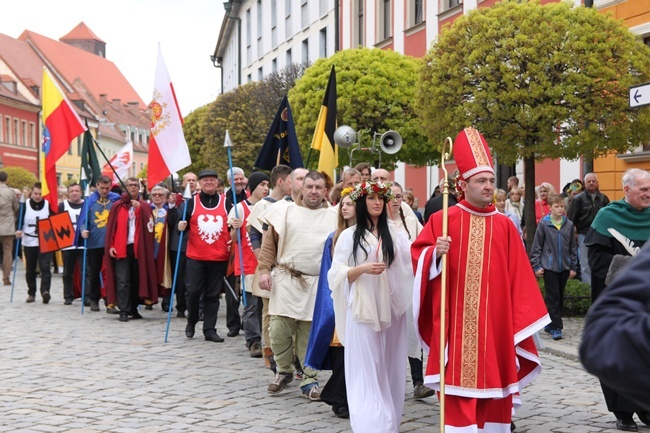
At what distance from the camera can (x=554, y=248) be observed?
1148cm

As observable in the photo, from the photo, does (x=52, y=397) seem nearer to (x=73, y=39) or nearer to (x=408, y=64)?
(x=408, y=64)

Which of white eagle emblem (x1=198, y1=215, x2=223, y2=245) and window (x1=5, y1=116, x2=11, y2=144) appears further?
window (x1=5, y1=116, x2=11, y2=144)

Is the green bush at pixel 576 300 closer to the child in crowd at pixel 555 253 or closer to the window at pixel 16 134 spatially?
the child in crowd at pixel 555 253

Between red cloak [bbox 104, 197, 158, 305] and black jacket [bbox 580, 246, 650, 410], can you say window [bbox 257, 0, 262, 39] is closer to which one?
red cloak [bbox 104, 197, 158, 305]

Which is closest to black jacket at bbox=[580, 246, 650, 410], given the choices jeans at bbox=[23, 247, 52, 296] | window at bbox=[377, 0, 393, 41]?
jeans at bbox=[23, 247, 52, 296]

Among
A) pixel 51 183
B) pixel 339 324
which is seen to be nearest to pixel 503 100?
pixel 51 183

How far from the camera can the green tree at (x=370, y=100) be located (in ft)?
74.6

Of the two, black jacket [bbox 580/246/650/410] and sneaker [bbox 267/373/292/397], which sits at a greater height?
black jacket [bbox 580/246/650/410]

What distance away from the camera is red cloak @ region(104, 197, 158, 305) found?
45.1 ft

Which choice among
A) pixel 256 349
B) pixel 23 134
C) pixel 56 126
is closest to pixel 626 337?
pixel 256 349

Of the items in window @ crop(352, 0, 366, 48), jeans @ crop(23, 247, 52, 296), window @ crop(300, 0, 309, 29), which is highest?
window @ crop(300, 0, 309, 29)

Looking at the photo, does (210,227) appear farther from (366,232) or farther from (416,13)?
(416,13)

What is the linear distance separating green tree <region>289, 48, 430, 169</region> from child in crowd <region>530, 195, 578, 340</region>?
10.8 metres

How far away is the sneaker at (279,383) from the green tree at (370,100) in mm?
14334
